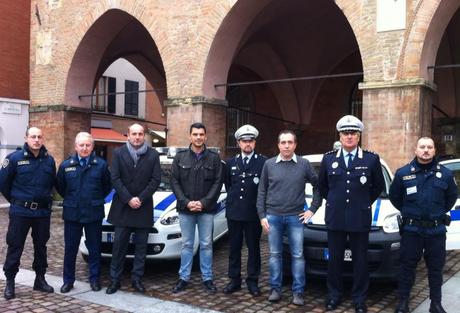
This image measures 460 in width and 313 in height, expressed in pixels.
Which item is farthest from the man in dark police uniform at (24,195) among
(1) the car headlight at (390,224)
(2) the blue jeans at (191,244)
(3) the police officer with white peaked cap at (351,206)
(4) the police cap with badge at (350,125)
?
(1) the car headlight at (390,224)

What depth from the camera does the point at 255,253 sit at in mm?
6121

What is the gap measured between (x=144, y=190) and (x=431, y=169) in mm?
3313

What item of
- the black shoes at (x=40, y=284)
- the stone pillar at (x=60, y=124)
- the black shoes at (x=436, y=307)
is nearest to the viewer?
the black shoes at (x=436, y=307)

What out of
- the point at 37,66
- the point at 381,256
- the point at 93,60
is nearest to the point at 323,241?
the point at 381,256

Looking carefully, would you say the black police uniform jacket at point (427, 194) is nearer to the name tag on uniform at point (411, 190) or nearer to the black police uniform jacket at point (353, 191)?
the name tag on uniform at point (411, 190)

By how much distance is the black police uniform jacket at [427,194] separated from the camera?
5.26m

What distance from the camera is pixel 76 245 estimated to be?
625 cm

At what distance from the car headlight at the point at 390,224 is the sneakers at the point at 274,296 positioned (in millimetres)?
1477

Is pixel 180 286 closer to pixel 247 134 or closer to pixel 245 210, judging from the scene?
Result: pixel 245 210

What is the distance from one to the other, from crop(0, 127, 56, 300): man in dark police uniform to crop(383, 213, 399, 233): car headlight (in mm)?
4089

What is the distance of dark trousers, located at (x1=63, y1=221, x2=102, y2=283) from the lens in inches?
244

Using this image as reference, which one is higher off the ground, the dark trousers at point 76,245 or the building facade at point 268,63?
the building facade at point 268,63

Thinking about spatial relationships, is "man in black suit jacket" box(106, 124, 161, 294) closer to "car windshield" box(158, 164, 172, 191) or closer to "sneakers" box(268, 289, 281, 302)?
"sneakers" box(268, 289, 281, 302)

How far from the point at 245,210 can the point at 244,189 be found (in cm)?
26
